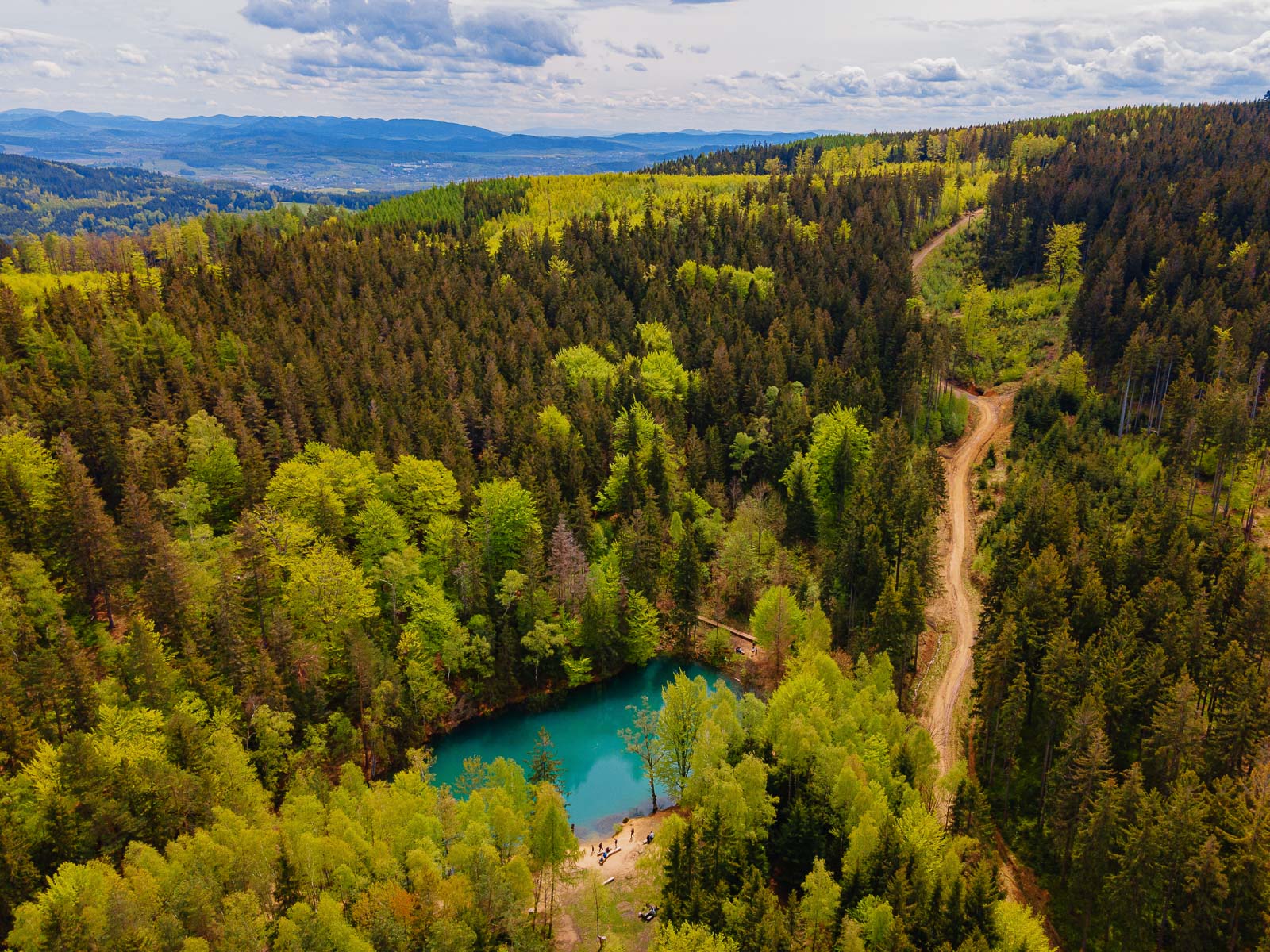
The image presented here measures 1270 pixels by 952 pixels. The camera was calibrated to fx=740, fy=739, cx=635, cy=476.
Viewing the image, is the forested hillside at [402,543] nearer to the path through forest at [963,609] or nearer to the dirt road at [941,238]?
the path through forest at [963,609]

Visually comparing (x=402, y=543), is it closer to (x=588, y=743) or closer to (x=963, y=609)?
(x=588, y=743)

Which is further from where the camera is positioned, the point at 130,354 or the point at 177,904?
the point at 130,354

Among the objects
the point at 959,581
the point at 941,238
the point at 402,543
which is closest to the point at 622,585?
the point at 402,543

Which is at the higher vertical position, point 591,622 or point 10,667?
point 10,667

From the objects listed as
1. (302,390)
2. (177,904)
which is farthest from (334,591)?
(302,390)

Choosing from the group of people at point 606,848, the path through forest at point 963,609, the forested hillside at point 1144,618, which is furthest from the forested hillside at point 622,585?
the group of people at point 606,848

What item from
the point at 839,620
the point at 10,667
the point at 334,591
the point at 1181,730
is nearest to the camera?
the point at 1181,730

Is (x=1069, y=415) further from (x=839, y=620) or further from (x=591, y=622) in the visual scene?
(x=591, y=622)

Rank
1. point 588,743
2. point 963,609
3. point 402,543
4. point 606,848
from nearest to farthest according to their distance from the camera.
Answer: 1. point 606,848
2. point 588,743
3. point 402,543
4. point 963,609
